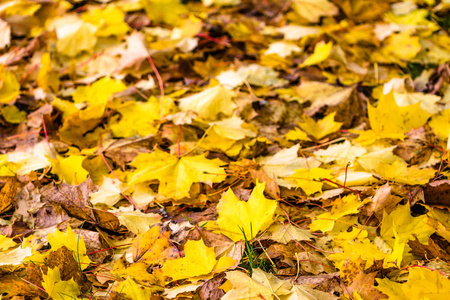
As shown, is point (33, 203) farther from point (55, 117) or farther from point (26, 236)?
point (55, 117)

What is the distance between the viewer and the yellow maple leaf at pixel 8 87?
1744 mm

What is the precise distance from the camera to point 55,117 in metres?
1.65

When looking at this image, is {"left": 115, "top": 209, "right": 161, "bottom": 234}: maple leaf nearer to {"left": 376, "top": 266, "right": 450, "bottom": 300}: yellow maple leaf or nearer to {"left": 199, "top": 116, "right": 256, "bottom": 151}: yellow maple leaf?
{"left": 199, "top": 116, "right": 256, "bottom": 151}: yellow maple leaf

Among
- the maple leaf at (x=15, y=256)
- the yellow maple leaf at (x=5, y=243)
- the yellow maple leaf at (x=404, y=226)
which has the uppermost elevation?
the maple leaf at (x=15, y=256)

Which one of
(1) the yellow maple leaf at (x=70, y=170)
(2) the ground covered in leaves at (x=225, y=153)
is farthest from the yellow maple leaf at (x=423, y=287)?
(1) the yellow maple leaf at (x=70, y=170)

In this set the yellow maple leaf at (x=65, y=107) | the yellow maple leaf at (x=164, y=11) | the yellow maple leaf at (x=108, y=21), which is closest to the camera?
the yellow maple leaf at (x=65, y=107)

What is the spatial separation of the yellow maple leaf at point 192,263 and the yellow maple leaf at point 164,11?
193 cm

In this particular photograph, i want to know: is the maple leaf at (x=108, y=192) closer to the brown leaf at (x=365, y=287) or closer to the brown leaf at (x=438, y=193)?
the brown leaf at (x=365, y=287)

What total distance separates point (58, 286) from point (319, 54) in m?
1.60

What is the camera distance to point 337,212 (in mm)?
1151

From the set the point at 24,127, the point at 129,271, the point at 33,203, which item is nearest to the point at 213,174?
the point at 129,271

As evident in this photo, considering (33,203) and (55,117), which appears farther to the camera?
(55,117)

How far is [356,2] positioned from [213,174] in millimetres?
1854

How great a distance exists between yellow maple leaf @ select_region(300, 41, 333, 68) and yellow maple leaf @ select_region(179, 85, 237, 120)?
56cm
